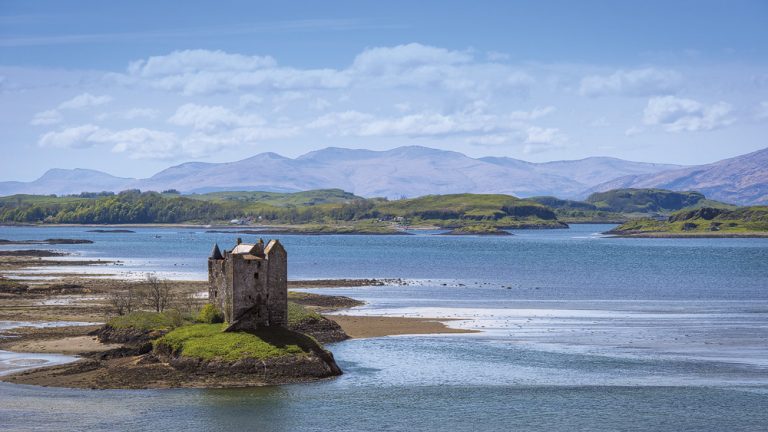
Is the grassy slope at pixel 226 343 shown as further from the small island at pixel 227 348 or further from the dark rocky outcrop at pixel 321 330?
the dark rocky outcrop at pixel 321 330

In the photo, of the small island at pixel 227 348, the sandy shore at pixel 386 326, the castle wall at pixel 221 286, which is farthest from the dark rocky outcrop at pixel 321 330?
the small island at pixel 227 348

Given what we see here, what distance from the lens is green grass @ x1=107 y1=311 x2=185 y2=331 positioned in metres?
69.2

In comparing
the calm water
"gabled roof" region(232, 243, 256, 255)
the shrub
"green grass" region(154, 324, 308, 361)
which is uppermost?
"gabled roof" region(232, 243, 256, 255)

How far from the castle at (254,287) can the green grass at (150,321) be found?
5.53 meters

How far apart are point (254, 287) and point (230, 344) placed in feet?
13.7

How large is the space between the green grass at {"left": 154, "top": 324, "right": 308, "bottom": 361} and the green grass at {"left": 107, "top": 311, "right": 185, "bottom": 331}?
5.07 metres

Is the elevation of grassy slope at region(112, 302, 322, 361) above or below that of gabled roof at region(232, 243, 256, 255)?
below

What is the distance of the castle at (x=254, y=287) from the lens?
62625mm

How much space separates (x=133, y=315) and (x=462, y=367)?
25.4 m

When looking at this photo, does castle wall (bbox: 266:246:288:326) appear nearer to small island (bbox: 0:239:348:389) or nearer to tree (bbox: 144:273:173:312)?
small island (bbox: 0:239:348:389)

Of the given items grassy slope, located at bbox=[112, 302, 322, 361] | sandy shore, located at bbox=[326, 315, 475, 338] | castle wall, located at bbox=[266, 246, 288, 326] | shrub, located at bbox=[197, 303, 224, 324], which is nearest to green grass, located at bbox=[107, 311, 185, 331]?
grassy slope, located at bbox=[112, 302, 322, 361]

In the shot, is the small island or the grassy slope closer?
the small island

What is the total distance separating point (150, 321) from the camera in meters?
71.2

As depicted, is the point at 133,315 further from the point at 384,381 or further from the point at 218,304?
the point at 384,381
